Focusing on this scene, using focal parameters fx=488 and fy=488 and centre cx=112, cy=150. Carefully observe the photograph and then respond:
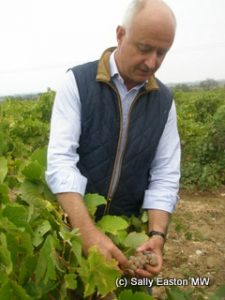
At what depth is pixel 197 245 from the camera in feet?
16.8

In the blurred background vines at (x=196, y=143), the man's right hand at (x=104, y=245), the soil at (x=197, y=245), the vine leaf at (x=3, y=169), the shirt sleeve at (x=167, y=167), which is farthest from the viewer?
the blurred background vines at (x=196, y=143)

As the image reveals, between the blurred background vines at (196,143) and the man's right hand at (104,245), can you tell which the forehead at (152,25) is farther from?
the blurred background vines at (196,143)

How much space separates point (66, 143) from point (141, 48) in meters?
0.44

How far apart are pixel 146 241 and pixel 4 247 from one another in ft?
2.13

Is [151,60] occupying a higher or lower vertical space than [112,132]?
higher

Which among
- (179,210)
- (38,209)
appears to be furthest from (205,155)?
(38,209)

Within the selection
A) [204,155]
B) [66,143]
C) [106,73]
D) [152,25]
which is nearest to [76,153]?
[66,143]

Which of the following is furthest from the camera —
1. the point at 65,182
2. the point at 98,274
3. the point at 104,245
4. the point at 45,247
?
the point at 65,182

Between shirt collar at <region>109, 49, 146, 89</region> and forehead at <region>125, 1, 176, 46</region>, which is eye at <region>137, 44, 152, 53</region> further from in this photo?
shirt collar at <region>109, 49, 146, 89</region>

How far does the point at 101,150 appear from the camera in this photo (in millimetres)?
1924

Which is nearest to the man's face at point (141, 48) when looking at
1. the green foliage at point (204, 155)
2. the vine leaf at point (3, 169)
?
the vine leaf at point (3, 169)

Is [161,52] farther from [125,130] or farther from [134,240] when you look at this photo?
[134,240]

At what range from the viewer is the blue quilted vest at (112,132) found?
190cm

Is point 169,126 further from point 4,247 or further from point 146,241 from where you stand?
point 4,247
